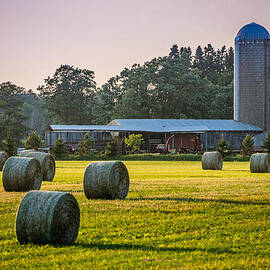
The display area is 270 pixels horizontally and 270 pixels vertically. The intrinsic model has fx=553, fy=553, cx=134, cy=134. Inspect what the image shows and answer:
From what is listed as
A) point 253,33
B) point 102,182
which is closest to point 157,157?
point 253,33

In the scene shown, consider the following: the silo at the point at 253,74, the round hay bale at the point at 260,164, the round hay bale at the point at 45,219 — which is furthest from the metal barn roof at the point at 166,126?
the round hay bale at the point at 45,219

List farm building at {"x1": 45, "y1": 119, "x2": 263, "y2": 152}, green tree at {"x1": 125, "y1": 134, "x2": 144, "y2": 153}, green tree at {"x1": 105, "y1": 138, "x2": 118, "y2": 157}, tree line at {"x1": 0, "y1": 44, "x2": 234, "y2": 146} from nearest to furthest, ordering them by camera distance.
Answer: green tree at {"x1": 105, "y1": 138, "x2": 118, "y2": 157}, green tree at {"x1": 125, "y1": 134, "x2": 144, "y2": 153}, farm building at {"x1": 45, "y1": 119, "x2": 263, "y2": 152}, tree line at {"x1": 0, "y1": 44, "x2": 234, "y2": 146}

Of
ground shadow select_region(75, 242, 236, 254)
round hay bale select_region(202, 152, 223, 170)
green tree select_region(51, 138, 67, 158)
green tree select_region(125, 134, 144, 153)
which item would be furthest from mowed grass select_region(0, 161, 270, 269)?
green tree select_region(125, 134, 144, 153)

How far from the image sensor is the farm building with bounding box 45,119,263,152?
58531mm

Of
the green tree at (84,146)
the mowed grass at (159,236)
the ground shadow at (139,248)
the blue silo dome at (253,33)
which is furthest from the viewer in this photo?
the blue silo dome at (253,33)

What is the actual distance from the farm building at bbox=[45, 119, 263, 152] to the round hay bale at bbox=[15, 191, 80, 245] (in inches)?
1879

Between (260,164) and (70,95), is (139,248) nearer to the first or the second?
(260,164)

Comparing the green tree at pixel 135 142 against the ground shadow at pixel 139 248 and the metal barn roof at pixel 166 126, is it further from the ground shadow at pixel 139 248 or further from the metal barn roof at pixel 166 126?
the ground shadow at pixel 139 248

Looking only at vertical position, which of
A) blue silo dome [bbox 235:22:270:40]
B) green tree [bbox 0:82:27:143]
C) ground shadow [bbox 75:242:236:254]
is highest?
blue silo dome [bbox 235:22:270:40]

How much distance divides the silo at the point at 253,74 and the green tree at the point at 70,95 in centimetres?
2774

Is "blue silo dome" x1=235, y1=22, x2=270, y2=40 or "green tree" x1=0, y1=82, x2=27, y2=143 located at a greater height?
"blue silo dome" x1=235, y1=22, x2=270, y2=40

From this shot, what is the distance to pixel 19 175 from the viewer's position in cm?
1666

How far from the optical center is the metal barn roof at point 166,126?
59219 mm

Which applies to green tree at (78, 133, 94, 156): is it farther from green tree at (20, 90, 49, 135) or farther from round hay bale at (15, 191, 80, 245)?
green tree at (20, 90, 49, 135)
